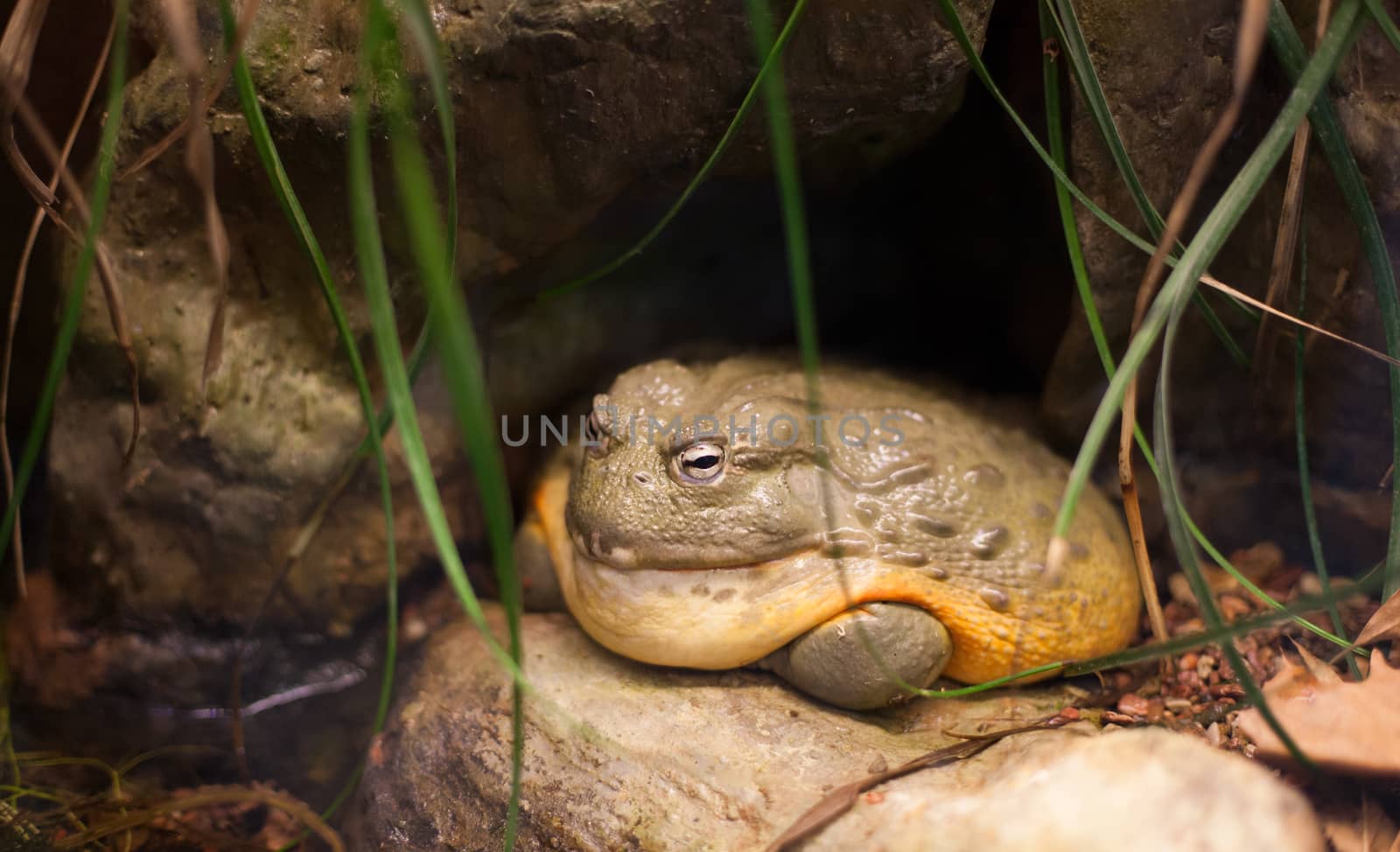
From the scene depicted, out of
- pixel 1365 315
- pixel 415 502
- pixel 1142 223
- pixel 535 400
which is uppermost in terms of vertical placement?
pixel 1142 223

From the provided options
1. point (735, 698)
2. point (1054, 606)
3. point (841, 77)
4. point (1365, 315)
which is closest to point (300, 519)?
point (735, 698)

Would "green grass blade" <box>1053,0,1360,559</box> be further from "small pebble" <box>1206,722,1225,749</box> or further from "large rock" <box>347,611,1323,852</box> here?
"small pebble" <box>1206,722,1225,749</box>

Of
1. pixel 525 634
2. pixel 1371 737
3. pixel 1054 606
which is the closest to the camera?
pixel 1371 737

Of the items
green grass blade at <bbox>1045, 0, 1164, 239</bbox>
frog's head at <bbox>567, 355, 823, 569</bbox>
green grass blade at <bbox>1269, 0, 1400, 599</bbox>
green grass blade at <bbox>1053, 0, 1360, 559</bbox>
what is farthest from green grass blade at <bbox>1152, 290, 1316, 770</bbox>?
frog's head at <bbox>567, 355, 823, 569</bbox>

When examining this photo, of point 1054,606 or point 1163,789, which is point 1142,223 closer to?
point 1054,606

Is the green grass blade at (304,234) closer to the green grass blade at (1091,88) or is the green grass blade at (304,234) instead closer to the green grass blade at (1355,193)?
the green grass blade at (1091,88)

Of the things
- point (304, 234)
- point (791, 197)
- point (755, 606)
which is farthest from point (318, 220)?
point (791, 197)
